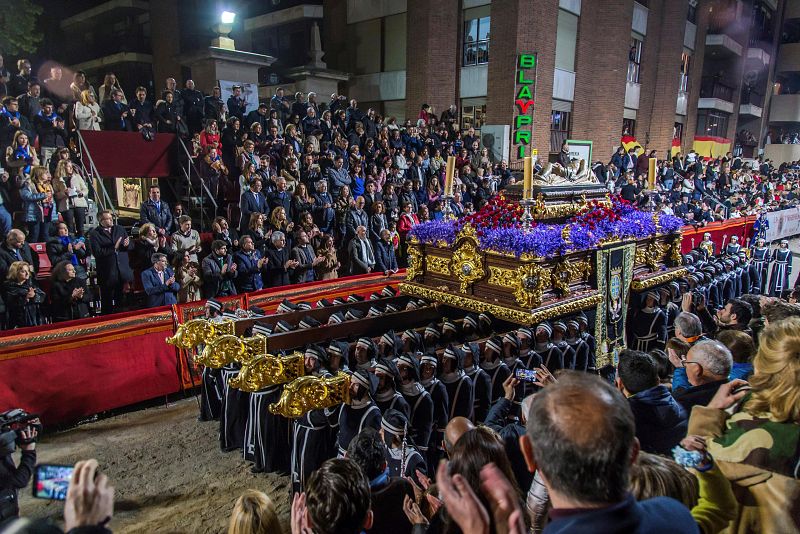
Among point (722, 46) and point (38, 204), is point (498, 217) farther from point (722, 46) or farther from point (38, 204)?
point (722, 46)

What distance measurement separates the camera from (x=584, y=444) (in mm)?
1615

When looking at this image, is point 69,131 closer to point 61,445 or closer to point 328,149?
point 328,149

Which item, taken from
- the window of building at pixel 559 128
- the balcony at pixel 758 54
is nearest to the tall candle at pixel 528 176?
the window of building at pixel 559 128

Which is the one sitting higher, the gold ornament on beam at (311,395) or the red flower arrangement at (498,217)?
the red flower arrangement at (498,217)

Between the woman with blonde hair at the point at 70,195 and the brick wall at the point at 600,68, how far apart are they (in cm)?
1854

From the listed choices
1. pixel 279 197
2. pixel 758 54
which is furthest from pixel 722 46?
pixel 279 197

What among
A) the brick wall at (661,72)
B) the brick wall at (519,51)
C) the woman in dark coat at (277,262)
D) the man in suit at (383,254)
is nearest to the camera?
the woman in dark coat at (277,262)

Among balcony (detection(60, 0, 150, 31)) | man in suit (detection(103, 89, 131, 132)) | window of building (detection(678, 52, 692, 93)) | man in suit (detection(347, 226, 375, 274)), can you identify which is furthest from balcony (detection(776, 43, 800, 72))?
man in suit (detection(103, 89, 131, 132))

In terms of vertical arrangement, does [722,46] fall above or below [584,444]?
above

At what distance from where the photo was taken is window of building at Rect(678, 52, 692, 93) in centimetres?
2962

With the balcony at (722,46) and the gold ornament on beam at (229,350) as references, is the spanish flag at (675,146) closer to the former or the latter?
the balcony at (722,46)

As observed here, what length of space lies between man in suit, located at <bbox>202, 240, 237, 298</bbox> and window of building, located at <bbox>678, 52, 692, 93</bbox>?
1132 inches

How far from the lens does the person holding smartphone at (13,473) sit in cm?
360

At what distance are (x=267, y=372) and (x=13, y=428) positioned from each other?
2007mm
